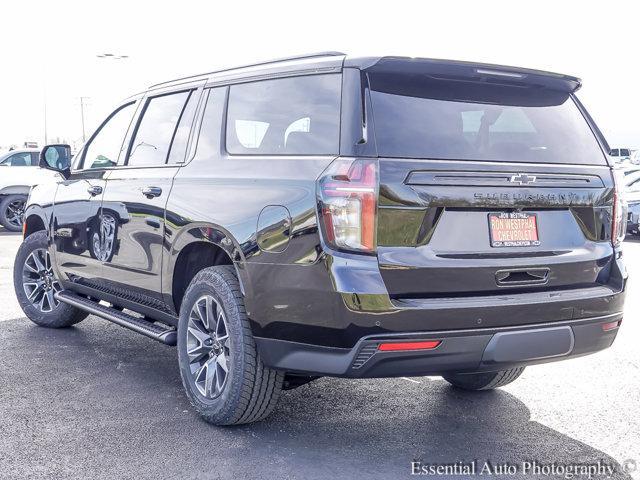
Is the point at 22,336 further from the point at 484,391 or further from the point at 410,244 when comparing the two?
the point at 410,244

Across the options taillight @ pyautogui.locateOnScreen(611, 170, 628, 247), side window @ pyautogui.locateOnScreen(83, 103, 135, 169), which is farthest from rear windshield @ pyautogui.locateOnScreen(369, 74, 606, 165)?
side window @ pyautogui.locateOnScreen(83, 103, 135, 169)

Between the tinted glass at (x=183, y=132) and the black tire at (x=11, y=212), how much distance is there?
12.5 m

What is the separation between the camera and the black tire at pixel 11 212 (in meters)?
16.1

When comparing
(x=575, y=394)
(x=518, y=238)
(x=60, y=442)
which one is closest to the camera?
(x=518, y=238)

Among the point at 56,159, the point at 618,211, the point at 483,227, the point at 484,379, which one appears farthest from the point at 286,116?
the point at 56,159

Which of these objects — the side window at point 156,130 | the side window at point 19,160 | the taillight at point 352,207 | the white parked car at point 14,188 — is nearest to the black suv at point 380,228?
the taillight at point 352,207

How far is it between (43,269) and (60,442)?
2988 mm

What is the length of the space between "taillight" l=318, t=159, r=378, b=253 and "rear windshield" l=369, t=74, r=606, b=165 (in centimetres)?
15

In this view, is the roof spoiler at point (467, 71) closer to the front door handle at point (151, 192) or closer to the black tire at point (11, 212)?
the front door handle at point (151, 192)

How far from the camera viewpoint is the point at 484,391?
496 cm

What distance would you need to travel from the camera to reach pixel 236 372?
3.89 meters

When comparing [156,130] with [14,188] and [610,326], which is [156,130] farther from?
[14,188]

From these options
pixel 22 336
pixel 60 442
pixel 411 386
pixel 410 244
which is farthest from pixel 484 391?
pixel 22 336

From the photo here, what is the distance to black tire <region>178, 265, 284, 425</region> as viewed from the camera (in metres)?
3.87
